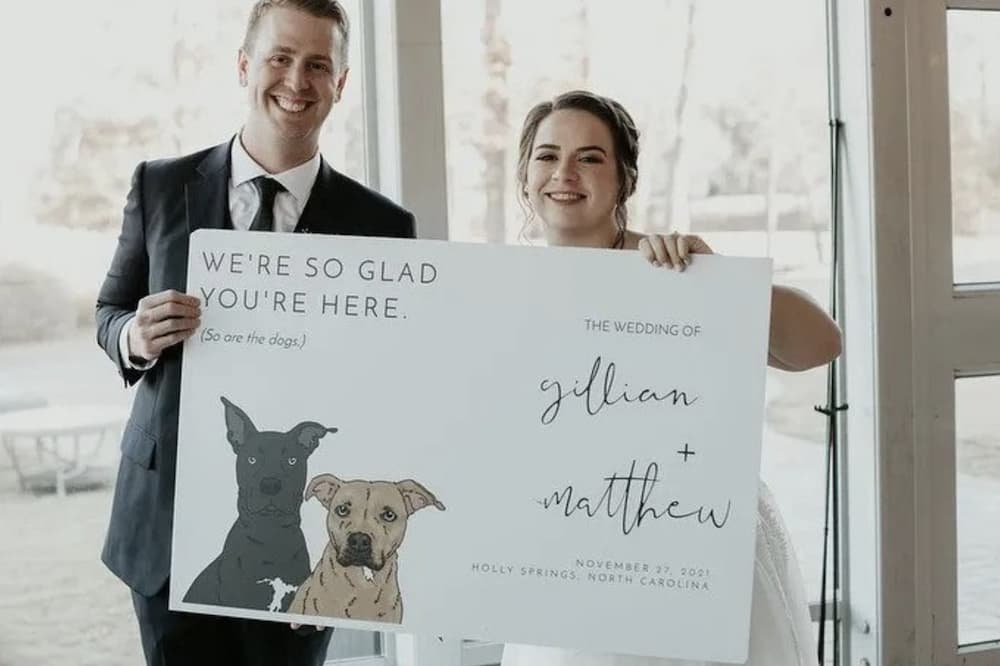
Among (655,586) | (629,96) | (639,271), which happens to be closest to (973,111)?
(629,96)

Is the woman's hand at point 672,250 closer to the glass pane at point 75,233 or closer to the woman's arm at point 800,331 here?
the woman's arm at point 800,331

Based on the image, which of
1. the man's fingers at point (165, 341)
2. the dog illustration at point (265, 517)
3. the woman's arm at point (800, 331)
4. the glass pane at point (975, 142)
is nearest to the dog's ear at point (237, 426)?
the dog illustration at point (265, 517)

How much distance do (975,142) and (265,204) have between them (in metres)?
1.53

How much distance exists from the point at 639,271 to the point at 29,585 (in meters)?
1.31

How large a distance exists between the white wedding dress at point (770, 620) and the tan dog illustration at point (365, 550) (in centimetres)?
24

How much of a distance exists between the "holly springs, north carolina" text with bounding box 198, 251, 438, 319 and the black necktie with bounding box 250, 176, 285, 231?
0.37ft

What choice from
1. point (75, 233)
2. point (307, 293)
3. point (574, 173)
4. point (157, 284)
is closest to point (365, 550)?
point (307, 293)

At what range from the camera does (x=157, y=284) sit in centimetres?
156

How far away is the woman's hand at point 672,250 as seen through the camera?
142cm

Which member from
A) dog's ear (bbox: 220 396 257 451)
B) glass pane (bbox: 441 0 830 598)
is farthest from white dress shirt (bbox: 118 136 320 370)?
glass pane (bbox: 441 0 830 598)

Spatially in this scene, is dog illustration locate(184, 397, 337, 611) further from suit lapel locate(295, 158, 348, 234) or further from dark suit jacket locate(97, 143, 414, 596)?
suit lapel locate(295, 158, 348, 234)

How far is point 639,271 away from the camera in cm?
144

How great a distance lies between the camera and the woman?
1539 millimetres

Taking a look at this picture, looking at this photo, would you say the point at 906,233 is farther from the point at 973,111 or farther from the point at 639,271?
the point at 639,271
